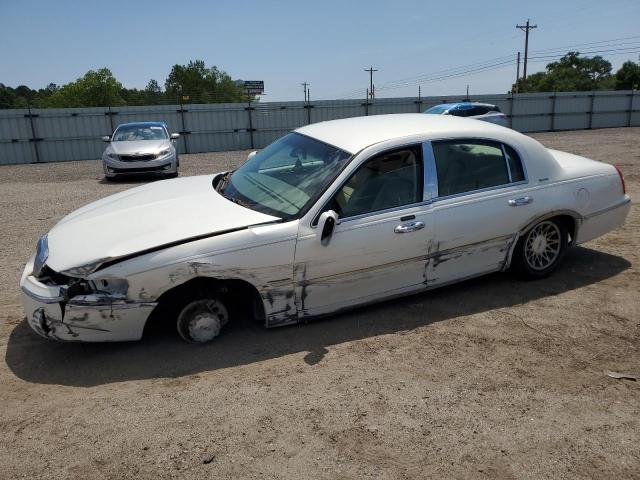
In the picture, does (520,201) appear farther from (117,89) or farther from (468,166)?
(117,89)

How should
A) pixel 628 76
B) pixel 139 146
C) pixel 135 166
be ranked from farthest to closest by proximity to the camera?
1. pixel 628 76
2. pixel 139 146
3. pixel 135 166

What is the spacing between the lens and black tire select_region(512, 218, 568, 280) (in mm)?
4852

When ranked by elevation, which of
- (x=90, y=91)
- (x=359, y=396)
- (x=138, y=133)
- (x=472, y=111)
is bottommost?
(x=359, y=396)

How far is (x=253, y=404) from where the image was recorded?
3.20 meters

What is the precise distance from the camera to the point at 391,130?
14.6 feet

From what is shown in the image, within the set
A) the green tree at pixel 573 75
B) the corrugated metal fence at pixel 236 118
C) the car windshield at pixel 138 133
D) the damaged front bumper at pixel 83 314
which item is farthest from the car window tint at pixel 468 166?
the green tree at pixel 573 75

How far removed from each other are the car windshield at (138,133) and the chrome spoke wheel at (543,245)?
36.6 feet

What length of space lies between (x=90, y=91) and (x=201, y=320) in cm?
8915

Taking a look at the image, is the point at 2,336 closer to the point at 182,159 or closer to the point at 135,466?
the point at 135,466

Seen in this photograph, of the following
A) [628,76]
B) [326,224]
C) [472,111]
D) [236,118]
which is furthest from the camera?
[628,76]

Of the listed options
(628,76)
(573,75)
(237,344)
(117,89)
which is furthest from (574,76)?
(237,344)

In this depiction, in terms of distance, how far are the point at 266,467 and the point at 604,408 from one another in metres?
2.03

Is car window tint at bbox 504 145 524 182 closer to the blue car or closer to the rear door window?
the rear door window

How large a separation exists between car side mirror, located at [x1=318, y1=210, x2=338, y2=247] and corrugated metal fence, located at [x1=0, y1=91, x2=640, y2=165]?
64.0 ft
